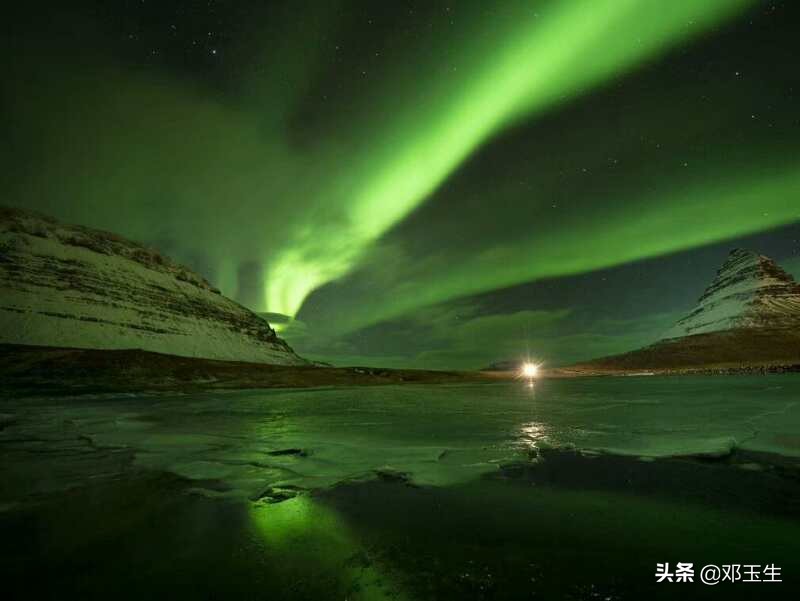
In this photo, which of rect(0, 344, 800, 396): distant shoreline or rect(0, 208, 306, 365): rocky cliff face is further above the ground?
rect(0, 208, 306, 365): rocky cliff face

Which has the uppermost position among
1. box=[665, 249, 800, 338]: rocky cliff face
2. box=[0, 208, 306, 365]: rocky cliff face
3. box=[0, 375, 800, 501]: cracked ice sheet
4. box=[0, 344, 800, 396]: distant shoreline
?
box=[665, 249, 800, 338]: rocky cliff face

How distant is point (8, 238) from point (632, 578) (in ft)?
322

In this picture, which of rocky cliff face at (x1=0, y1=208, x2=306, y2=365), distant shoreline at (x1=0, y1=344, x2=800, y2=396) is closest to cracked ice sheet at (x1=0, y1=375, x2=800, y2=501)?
distant shoreline at (x1=0, y1=344, x2=800, y2=396)

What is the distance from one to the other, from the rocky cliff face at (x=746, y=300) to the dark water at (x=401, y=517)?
5756 inches

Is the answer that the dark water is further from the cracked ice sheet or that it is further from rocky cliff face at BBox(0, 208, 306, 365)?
rocky cliff face at BBox(0, 208, 306, 365)

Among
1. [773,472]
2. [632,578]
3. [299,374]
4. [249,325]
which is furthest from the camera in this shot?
[249,325]

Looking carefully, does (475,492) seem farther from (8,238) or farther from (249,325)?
(249,325)

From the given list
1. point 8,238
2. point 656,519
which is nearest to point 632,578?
point 656,519

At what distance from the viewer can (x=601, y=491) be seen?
15.7ft

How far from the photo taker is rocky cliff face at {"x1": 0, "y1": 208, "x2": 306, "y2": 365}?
61.8 meters

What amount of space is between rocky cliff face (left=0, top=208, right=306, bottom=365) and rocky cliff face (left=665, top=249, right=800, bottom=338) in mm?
134539

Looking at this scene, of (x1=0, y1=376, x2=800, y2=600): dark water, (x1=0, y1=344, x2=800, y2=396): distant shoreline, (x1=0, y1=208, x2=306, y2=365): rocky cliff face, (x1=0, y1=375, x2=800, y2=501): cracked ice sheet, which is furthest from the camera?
(x1=0, y1=208, x2=306, y2=365): rocky cliff face

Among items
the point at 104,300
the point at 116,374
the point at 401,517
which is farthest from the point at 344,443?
the point at 104,300

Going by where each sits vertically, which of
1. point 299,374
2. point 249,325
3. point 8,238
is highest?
point 8,238
